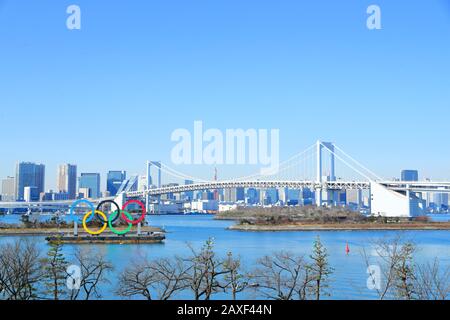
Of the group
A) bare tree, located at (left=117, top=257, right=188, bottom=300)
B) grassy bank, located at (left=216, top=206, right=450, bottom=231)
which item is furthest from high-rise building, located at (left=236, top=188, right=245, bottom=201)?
bare tree, located at (left=117, top=257, right=188, bottom=300)

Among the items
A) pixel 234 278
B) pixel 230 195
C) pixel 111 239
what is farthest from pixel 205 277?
pixel 230 195

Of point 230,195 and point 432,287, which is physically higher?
point 230,195

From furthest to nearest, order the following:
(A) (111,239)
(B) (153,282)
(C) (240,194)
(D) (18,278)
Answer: (C) (240,194)
(A) (111,239)
(B) (153,282)
(D) (18,278)

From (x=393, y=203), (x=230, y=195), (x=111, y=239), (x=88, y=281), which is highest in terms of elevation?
(x=230, y=195)

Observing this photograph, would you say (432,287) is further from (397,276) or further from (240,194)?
(240,194)

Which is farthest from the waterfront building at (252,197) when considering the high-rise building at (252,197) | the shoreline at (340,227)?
the shoreline at (340,227)

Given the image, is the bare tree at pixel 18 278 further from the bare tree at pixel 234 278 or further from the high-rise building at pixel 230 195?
the high-rise building at pixel 230 195

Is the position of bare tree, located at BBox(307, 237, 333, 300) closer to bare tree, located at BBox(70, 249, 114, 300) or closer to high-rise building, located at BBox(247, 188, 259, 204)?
bare tree, located at BBox(70, 249, 114, 300)

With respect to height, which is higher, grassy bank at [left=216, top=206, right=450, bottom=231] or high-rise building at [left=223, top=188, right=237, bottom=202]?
high-rise building at [left=223, top=188, right=237, bottom=202]
